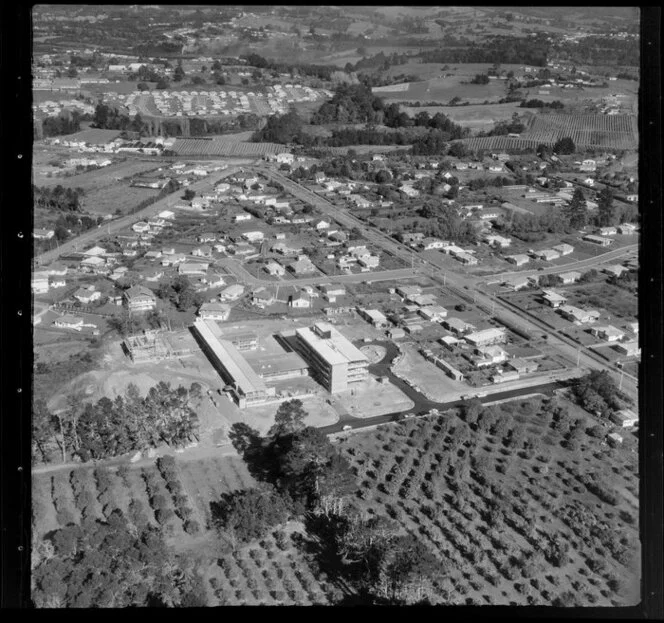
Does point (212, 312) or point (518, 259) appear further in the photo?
point (518, 259)

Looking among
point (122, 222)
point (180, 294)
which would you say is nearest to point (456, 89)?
point (122, 222)

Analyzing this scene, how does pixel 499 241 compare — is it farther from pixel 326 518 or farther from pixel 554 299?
pixel 326 518

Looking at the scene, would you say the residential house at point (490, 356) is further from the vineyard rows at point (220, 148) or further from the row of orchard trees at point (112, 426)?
the vineyard rows at point (220, 148)

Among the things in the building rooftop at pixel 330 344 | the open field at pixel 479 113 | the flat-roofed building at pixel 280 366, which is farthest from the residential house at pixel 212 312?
the open field at pixel 479 113

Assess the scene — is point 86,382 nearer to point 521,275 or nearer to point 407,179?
point 521,275

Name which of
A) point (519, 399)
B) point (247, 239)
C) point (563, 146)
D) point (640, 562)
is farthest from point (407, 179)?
point (640, 562)

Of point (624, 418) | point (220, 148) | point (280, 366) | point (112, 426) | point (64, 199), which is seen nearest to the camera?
point (112, 426)
